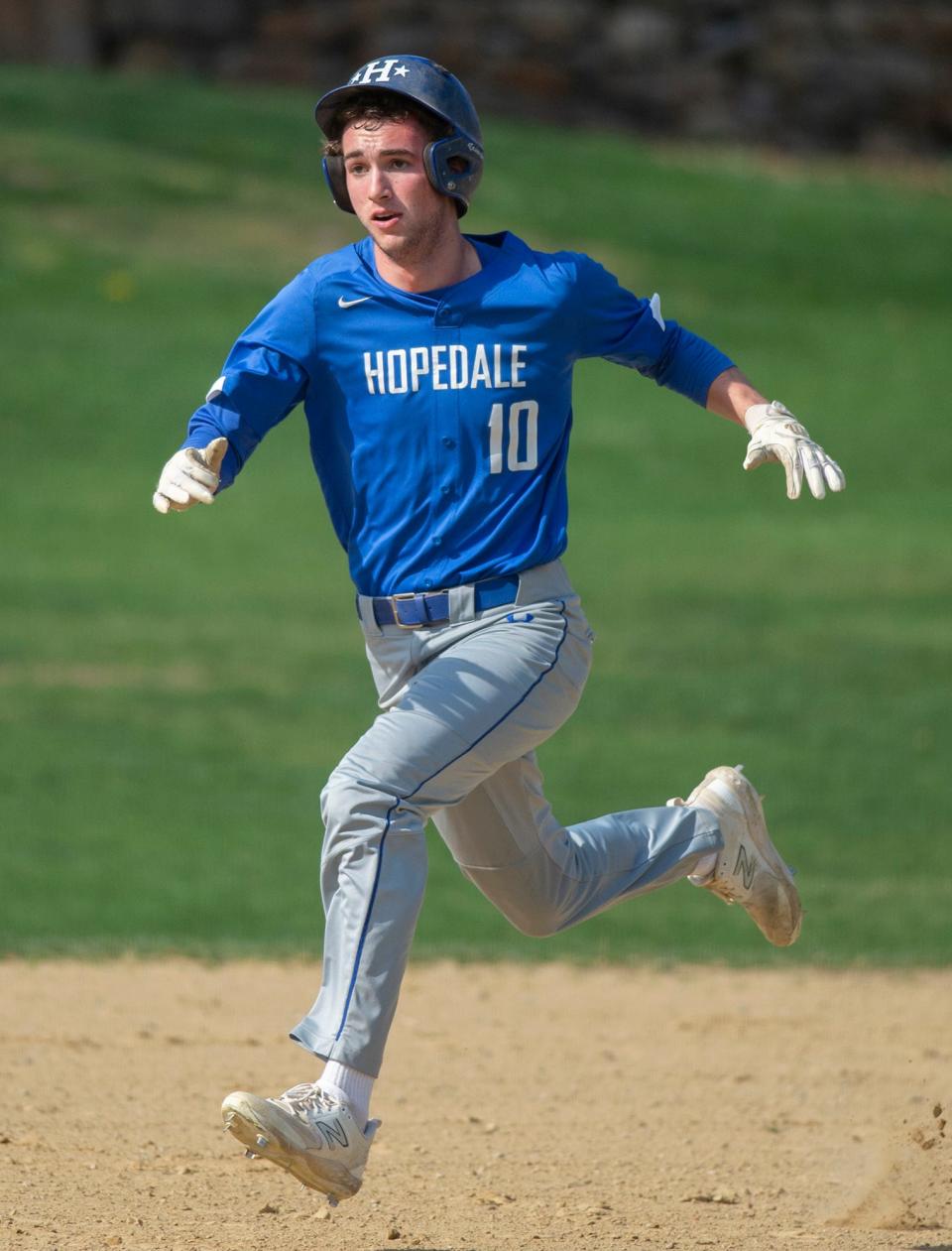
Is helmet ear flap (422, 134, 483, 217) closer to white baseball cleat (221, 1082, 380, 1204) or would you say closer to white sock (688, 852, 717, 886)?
white sock (688, 852, 717, 886)

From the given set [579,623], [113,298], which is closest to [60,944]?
[579,623]

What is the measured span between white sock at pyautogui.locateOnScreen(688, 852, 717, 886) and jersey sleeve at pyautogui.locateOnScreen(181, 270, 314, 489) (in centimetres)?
174

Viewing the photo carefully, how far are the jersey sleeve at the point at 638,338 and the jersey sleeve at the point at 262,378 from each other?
2.35ft

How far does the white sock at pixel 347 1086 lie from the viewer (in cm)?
444

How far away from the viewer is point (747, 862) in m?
5.72

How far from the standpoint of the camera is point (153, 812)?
11266 millimetres

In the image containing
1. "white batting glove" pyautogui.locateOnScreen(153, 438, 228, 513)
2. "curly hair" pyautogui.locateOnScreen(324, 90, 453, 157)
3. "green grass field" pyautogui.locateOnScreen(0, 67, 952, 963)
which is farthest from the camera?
"green grass field" pyautogui.locateOnScreen(0, 67, 952, 963)

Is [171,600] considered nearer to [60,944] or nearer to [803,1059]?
[60,944]

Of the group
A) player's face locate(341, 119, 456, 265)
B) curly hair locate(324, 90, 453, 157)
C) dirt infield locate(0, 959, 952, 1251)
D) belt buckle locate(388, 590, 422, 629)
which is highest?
curly hair locate(324, 90, 453, 157)

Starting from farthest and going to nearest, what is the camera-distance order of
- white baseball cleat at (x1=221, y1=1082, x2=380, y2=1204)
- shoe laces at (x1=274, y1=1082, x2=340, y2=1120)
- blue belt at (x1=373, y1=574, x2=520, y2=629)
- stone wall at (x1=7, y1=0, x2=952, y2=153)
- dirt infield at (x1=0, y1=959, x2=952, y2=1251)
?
stone wall at (x1=7, y1=0, x2=952, y2=153) < dirt infield at (x1=0, y1=959, x2=952, y2=1251) < blue belt at (x1=373, y1=574, x2=520, y2=629) < shoe laces at (x1=274, y1=1082, x2=340, y2=1120) < white baseball cleat at (x1=221, y1=1082, x2=380, y2=1204)

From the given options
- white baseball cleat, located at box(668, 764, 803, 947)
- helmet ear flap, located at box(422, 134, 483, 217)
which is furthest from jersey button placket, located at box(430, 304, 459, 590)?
white baseball cleat, located at box(668, 764, 803, 947)

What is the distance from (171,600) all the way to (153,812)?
19.3 ft

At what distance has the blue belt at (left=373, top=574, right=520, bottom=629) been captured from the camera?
4.90m

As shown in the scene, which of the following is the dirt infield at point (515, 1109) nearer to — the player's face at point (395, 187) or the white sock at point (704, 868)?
the white sock at point (704, 868)
